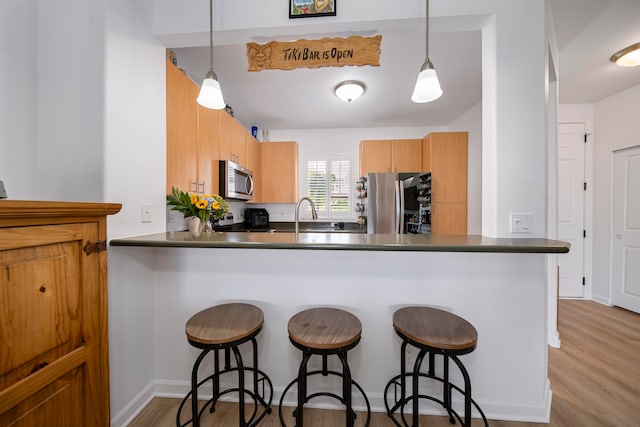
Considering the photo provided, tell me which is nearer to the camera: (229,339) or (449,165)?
(229,339)

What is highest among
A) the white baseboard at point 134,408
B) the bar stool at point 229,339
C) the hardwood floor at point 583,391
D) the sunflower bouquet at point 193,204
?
the sunflower bouquet at point 193,204

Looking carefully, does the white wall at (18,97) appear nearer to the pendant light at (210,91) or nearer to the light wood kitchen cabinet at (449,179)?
the pendant light at (210,91)

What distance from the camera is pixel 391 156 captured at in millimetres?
3484

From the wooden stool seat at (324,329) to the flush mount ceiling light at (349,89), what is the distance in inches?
84.5

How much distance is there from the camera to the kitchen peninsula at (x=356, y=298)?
4.46ft

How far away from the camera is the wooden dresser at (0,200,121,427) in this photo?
2.19 feet

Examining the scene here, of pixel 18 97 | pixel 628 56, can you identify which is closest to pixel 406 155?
pixel 628 56

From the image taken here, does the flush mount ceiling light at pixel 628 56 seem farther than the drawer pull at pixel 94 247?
Yes

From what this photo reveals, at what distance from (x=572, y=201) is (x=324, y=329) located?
12.7ft

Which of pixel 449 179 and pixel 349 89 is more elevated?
pixel 349 89

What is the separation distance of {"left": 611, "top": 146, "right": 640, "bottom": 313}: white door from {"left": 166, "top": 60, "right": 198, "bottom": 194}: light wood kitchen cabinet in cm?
467

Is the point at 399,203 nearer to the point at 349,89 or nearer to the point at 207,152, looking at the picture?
the point at 349,89

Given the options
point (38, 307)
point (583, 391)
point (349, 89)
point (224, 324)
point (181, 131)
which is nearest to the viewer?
point (38, 307)

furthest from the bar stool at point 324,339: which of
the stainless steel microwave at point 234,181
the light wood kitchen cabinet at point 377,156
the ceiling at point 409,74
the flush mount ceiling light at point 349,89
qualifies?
the light wood kitchen cabinet at point 377,156
